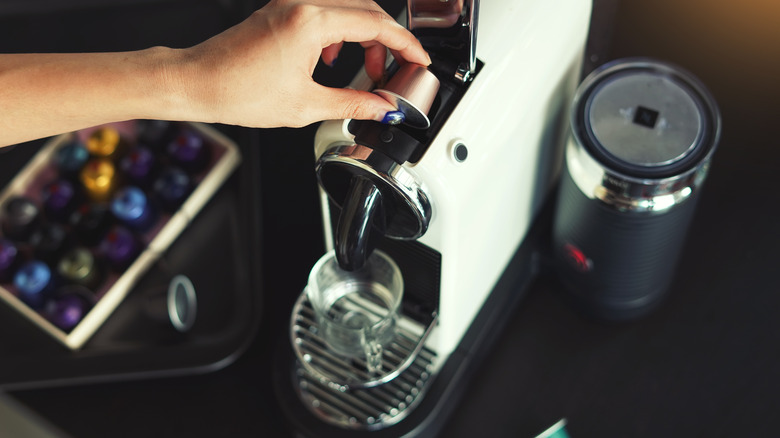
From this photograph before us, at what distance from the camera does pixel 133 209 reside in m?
0.86

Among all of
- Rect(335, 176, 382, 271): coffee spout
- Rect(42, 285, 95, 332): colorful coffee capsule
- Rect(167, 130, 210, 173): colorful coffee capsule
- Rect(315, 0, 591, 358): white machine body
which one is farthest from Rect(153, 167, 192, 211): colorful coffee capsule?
Rect(335, 176, 382, 271): coffee spout

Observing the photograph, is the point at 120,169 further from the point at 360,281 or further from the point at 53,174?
the point at 360,281

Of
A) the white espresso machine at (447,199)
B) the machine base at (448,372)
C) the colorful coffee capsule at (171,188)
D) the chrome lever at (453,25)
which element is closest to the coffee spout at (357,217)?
the white espresso machine at (447,199)

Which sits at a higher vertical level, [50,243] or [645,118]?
[645,118]

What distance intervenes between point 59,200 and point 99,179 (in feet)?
0.16

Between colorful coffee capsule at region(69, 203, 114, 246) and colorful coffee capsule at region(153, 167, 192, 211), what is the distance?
6 cm

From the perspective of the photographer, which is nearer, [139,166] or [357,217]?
[357,217]

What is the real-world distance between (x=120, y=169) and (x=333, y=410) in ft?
1.22

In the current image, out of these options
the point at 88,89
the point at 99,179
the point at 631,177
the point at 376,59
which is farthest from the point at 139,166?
the point at 631,177

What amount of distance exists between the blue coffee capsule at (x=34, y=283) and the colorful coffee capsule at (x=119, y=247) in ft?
0.20

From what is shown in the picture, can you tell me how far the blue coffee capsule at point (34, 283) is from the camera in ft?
2.75

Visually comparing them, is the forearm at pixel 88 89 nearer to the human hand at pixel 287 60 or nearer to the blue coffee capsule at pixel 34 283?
the human hand at pixel 287 60

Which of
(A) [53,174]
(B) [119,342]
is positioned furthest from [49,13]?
(B) [119,342]

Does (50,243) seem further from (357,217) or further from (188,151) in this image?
(357,217)
